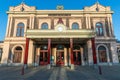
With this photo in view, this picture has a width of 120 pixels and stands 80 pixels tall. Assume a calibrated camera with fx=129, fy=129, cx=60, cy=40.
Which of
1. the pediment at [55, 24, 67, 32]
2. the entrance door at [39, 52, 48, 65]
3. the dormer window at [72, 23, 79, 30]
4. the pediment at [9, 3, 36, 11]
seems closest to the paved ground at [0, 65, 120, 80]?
the pediment at [55, 24, 67, 32]

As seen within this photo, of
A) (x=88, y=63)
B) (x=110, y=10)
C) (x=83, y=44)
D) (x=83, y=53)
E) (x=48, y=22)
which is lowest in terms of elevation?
(x=88, y=63)

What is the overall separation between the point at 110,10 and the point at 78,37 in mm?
9634

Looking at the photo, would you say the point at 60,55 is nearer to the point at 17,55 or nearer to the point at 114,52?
the point at 17,55

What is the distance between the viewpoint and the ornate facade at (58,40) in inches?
842

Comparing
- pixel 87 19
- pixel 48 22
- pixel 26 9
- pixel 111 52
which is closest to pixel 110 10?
pixel 87 19

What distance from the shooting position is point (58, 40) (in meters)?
20.6

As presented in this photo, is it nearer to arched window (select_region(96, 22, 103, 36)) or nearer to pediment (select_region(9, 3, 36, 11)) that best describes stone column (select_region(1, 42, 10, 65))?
pediment (select_region(9, 3, 36, 11))

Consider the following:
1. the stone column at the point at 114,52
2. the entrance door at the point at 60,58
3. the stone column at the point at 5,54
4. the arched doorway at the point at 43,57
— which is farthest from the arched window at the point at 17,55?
the stone column at the point at 114,52

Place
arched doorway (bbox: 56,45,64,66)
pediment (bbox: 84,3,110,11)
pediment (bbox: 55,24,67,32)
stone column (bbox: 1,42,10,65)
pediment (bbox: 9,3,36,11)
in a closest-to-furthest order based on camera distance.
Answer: pediment (bbox: 55,24,67,32), stone column (bbox: 1,42,10,65), arched doorway (bbox: 56,45,64,66), pediment (bbox: 84,3,110,11), pediment (bbox: 9,3,36,11)

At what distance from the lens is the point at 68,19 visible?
23.3 meters

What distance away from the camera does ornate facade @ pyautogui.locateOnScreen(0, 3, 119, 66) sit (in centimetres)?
2138

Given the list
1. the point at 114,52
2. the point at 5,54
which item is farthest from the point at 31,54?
the point at 114,52

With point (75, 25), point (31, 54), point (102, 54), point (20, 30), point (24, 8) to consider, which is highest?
point (24, 8)

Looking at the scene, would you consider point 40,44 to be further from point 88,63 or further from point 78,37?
point 88,63
